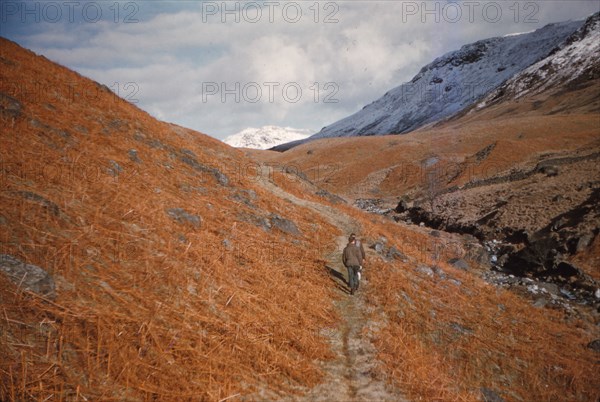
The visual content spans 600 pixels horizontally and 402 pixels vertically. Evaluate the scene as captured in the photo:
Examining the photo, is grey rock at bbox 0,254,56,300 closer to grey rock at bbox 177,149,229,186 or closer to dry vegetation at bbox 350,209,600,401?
dry vegetation at bbox 350,209,600,401

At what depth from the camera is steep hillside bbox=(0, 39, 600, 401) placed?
516cm

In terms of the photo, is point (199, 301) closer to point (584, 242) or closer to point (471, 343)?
point (471, 343)

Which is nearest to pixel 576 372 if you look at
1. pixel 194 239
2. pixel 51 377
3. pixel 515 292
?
pixel 515 292

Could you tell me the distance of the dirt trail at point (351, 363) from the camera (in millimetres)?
6027

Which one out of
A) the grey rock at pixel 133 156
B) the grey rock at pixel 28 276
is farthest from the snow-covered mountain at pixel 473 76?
the grey rock at pixel 28 276

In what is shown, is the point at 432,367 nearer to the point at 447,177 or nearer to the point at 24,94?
the point at 24,94

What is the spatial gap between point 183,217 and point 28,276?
4220mm

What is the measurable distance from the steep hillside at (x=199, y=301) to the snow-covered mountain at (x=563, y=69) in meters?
115

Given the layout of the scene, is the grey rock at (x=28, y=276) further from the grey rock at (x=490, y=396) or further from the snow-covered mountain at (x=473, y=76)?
the snow-covered mountain at (x=473, y=76)

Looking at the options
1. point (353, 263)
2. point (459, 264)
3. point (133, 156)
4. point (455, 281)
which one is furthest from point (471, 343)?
point (133, 156)

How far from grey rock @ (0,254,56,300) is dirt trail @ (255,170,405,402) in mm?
4132

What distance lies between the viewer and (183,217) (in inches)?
376

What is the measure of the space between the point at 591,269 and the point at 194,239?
1740 centimetres

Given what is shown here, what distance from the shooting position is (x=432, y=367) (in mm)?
7406
